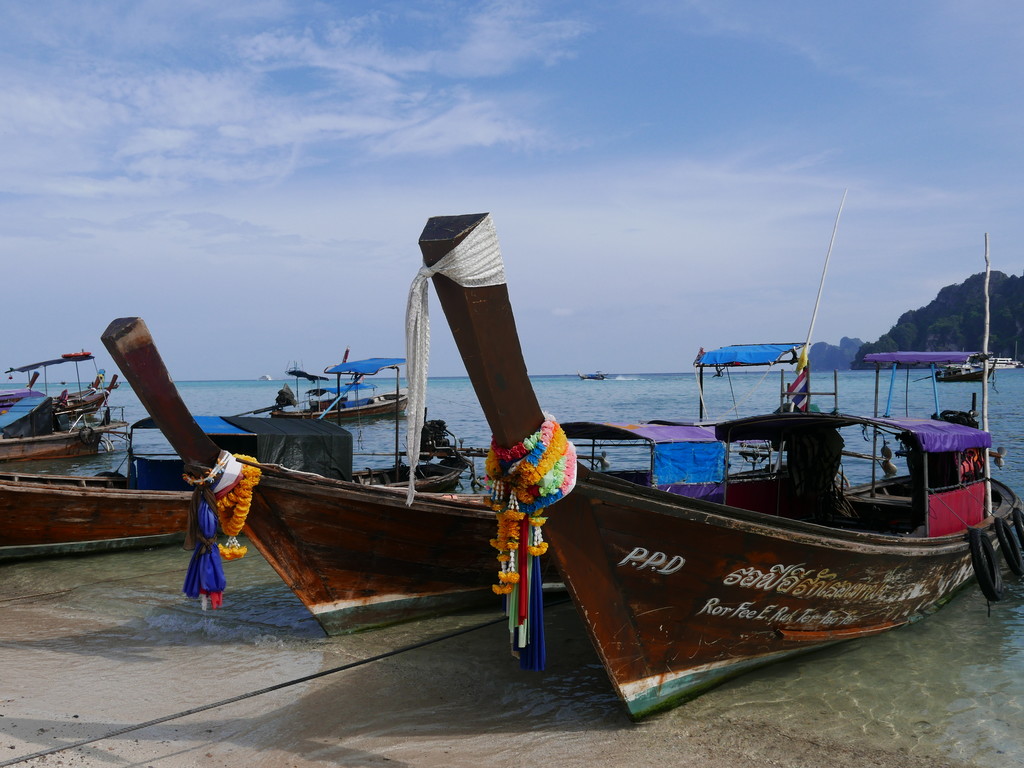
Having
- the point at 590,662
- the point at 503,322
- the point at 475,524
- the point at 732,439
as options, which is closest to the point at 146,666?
the point at 475,524

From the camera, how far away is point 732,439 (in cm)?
901

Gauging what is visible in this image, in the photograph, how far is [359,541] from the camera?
24.4ft

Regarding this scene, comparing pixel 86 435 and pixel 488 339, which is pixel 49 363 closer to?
pixel 86 435

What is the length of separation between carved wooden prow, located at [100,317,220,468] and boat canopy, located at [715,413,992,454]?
5.26 meters

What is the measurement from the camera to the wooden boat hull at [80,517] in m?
10.5

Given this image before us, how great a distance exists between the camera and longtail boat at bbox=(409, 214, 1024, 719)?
13.2 feet

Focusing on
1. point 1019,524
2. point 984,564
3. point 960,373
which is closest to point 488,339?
point 984,564

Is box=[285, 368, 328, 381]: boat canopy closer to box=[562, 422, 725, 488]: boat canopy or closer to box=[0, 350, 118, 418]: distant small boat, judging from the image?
box=[0, 350, 118, 418]: distant small boat

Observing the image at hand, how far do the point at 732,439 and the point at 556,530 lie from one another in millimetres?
4826

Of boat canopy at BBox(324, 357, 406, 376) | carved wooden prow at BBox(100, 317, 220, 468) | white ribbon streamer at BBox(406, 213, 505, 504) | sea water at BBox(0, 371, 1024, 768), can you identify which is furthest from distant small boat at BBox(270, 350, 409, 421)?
white ribbon streamer at BBox(406, 213, 505, 504)

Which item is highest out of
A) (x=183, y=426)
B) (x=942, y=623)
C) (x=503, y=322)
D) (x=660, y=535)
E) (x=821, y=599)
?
(x=503, y=322)

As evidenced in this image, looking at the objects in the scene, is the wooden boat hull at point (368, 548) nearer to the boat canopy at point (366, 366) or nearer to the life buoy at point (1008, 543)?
the life buoy at point (1008, 543)

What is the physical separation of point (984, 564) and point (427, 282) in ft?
22.9

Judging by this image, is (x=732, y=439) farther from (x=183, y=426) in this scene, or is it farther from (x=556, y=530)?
(x=183, y=426)
